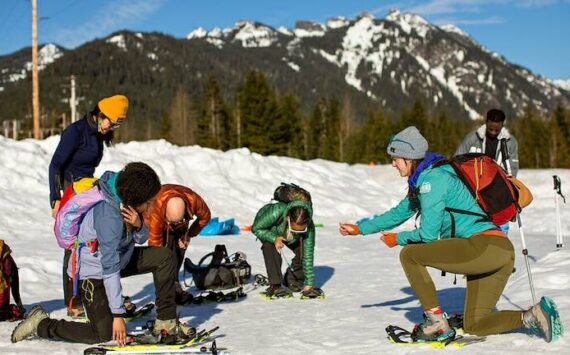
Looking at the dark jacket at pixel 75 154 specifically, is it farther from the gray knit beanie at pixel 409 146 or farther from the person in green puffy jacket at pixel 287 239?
the gray knit beanie at pixel 409 146

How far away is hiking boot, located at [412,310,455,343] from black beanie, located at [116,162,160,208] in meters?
2.55

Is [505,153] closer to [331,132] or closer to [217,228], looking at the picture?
[217,228]

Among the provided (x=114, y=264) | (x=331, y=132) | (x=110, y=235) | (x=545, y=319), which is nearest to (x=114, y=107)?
(x=110, y=235)

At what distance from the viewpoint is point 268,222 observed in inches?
320

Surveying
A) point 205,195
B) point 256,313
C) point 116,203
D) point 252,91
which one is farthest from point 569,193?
point 252,91

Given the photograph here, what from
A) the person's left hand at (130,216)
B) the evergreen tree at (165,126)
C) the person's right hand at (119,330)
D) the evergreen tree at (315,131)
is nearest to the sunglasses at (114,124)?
the person's left hand at (130,216)

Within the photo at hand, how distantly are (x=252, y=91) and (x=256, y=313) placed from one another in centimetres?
5664

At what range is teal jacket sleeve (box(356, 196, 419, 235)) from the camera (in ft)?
19.0

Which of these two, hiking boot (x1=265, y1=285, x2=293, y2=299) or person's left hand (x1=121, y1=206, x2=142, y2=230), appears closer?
person's left hand (x1=121, y1=206, x2=142, y2=230)

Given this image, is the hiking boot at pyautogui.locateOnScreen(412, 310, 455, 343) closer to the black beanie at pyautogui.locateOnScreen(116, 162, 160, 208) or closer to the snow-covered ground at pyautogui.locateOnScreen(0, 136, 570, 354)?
the snow-covered ground at pyautogui.locateOnScreen(0, 136, 570, 354)

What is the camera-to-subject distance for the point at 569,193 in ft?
93.0

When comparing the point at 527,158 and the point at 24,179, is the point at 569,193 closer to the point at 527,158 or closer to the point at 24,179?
the point at 24,179

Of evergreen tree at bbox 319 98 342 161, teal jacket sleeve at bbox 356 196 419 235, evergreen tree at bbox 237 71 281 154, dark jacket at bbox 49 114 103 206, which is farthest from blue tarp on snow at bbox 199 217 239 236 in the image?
evergreen tree at bbox 319 98 342 161

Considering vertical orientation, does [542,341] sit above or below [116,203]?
below
